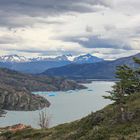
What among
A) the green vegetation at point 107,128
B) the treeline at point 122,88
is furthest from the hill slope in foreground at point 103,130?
the treeline at point 122,88

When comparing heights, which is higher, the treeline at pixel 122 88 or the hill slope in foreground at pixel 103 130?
the treeline at pixel 122 88

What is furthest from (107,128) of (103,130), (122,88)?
(122,88)

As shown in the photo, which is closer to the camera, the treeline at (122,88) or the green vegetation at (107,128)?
the green vegetation at (107,128)

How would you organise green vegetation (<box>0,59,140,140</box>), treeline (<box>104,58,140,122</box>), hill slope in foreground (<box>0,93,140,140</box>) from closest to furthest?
hill slope in foreground (<box>0,93,140,140</box>), green vegetation (<box>0,59,140,140</box>), treeline (<box>104,58,140,122</box>)

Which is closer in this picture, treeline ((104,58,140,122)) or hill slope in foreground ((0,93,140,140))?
hill slope in foreground ((0,93,140,140))

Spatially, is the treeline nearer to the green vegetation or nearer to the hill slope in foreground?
the green vegetation

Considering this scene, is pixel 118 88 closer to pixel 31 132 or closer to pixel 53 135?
pixel 53 135

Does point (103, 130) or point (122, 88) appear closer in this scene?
point (103, 130)

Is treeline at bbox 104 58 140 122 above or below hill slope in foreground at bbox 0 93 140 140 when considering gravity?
above

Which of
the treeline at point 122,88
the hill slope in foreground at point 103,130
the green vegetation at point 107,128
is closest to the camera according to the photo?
the hill slope in foreground at point 103,130

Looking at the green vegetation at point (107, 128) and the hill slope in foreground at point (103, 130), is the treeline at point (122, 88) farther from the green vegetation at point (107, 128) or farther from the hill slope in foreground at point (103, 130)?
the hill slope in foreground at point (103, 130)

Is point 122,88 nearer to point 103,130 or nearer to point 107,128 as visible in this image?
point 107,128

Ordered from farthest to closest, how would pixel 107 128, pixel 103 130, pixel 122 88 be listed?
pixel 122 88, pixel 107 128, pixel 103 130

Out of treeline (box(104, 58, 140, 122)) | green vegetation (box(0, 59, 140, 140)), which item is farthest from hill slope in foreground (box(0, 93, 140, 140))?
treeline (box(104, 58, 140, 122))
